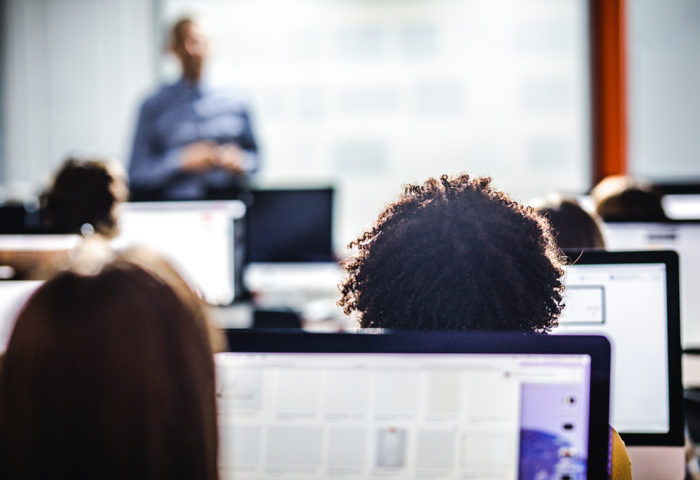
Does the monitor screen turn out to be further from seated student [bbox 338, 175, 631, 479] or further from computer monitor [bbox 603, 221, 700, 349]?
computer monitor [bbox 603, 221, 700, 349]

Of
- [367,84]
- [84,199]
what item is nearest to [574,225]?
[84,199]

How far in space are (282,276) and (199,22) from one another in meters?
1.24

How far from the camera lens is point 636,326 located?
3.67 ft

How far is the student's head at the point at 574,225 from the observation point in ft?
4.43

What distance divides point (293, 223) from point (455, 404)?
1894 millimetres

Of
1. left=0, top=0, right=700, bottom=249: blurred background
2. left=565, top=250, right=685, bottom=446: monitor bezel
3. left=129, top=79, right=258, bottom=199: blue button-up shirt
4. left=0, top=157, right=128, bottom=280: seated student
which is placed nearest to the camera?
left=565, top=250, right=685, bottom=446: monitor bezel

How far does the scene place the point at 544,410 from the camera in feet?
2.44

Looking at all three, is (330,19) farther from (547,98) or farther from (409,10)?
(547,98)

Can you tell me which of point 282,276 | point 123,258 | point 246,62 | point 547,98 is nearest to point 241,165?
point 282,276

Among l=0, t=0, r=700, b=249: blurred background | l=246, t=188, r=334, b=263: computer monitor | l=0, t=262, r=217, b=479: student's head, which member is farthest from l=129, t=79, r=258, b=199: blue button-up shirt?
l=0, t=262, r=217, b=479: student's head

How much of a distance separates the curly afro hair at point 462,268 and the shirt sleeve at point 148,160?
2193 mm

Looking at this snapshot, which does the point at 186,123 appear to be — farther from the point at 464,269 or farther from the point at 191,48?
the point at 464,269

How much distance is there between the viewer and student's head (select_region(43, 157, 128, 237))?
2.16 m

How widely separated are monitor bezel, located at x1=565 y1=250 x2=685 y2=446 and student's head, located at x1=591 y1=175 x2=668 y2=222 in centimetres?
83
